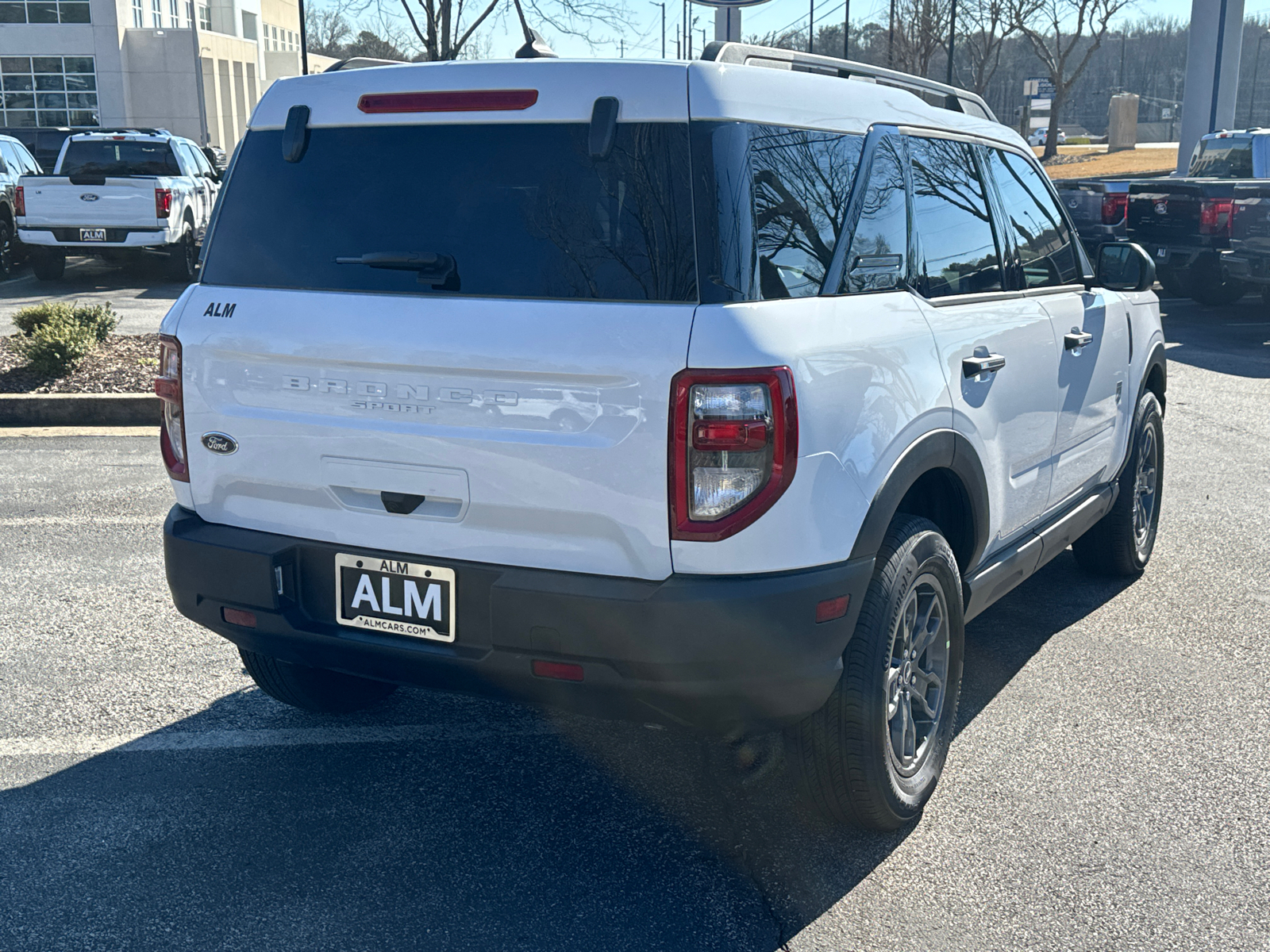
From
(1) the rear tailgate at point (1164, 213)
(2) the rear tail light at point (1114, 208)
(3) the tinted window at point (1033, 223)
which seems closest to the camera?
(3) the tinted window at point (1033, 223)

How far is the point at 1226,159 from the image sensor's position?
59.7ft

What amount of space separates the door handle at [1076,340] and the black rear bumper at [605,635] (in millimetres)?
1762

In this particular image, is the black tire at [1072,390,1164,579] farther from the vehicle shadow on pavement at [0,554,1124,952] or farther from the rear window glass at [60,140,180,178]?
the rear window glass at [60,140,180,178]

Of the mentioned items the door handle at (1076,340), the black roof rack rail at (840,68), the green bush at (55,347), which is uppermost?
the black roof rack rail at (840,68)

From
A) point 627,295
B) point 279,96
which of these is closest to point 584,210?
point 627,295

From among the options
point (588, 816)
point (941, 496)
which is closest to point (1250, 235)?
point (941, 496)

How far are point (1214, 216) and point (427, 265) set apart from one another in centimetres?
1445

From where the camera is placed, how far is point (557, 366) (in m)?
2.87

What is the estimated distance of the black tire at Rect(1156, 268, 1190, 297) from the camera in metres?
16.6

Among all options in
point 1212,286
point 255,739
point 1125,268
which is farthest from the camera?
point 1212,286

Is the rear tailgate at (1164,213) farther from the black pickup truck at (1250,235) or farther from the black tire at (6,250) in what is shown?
the black tire at (6,250)

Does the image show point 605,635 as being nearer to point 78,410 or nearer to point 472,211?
point 472,211

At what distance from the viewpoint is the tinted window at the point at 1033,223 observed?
436 centimetres

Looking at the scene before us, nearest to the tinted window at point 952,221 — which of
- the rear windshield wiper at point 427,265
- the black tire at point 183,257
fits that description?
the rear windshield wiper at point 427,265
